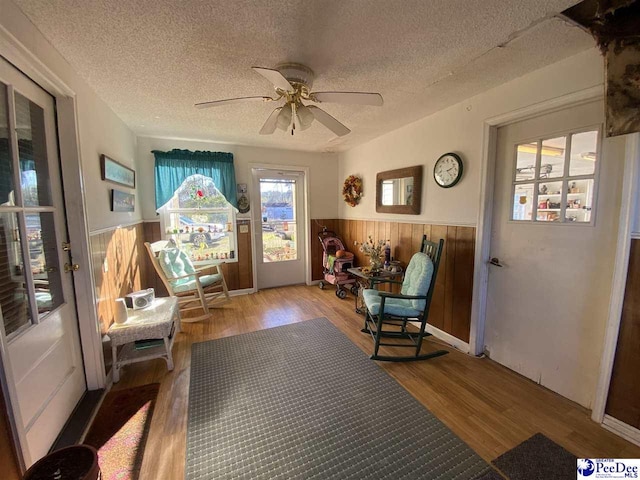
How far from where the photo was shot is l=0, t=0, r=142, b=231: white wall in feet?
4.02

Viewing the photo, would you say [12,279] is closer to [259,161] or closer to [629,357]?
[259,161]

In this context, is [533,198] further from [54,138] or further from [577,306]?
[54,138]

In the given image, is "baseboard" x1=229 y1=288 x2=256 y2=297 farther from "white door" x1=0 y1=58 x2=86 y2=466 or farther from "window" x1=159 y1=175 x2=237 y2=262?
"white door" x1=0 y1=58 x2=86 y2=466

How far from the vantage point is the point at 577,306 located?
1730 mm

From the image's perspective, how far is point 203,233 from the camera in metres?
3.79

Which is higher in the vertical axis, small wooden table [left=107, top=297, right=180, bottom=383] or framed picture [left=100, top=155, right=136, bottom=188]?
framed picture [left=100, top=155, right=136, bottom=188]

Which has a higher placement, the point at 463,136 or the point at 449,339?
the point at 463,136

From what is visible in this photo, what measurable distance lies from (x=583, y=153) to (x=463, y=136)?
87 cm

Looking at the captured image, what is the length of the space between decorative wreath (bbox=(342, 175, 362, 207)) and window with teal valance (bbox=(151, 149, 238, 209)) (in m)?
1.73

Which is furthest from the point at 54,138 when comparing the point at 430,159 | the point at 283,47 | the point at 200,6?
the point at 430,159

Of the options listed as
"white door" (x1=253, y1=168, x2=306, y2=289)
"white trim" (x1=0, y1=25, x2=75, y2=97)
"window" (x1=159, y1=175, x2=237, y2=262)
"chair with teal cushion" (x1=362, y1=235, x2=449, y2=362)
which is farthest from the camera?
"white door" (x1=253, y1=168, x2=306, y2=289)

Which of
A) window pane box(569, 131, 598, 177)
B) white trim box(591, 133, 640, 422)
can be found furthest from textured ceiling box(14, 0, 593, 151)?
white trim box(591, 133, 640, 422)

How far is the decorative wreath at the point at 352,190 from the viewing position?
3908 millimetres

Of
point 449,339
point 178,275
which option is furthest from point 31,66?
point 449,339
